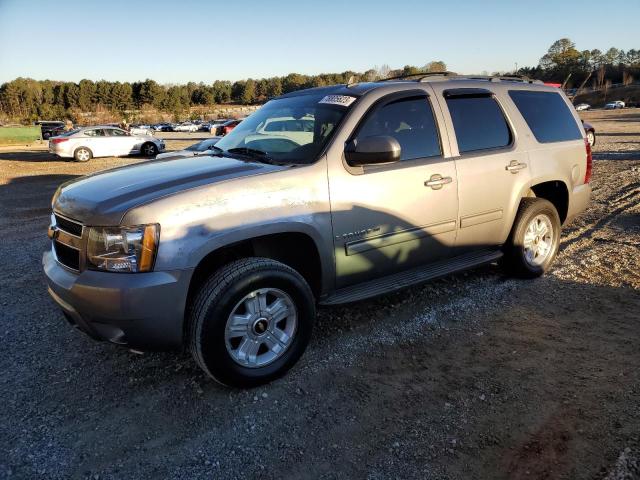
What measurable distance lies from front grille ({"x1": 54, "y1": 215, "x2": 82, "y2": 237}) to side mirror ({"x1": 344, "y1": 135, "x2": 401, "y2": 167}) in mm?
1824

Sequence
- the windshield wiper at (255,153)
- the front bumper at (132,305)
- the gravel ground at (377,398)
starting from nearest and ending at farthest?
1. the gravel ground at (377,398)
2. the front bumper at (132,305)
3. the windshield wiper at (255,153)

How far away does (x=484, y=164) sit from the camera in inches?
163

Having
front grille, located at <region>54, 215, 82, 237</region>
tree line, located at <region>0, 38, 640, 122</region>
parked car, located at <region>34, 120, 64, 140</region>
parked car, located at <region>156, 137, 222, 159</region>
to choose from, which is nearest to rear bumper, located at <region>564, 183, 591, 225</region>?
parked car, located at <region>156, 137, 222, 159</region>

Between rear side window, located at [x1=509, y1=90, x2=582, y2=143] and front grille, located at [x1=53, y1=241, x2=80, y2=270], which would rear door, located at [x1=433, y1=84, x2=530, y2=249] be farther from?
front grille, located at [x1=53, y1=241, x2=80, y2=270]

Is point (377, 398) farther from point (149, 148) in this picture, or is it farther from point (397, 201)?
point (149, 148)

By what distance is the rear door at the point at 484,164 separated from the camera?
4.04 m

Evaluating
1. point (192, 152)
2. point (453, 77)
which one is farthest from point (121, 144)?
point (453, 77)

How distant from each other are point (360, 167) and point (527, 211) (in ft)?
6.79

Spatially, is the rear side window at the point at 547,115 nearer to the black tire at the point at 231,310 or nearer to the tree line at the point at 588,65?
the black tire at the point at 231,310

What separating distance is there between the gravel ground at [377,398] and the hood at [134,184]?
1.20m

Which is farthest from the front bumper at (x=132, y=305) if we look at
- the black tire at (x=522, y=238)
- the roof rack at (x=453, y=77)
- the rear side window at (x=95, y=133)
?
the rear side window at (x=95, y=133)

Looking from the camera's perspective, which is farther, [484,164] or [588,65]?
[588,65]

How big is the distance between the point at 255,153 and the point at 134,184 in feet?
3.26

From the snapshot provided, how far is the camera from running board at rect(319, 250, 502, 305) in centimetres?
348
